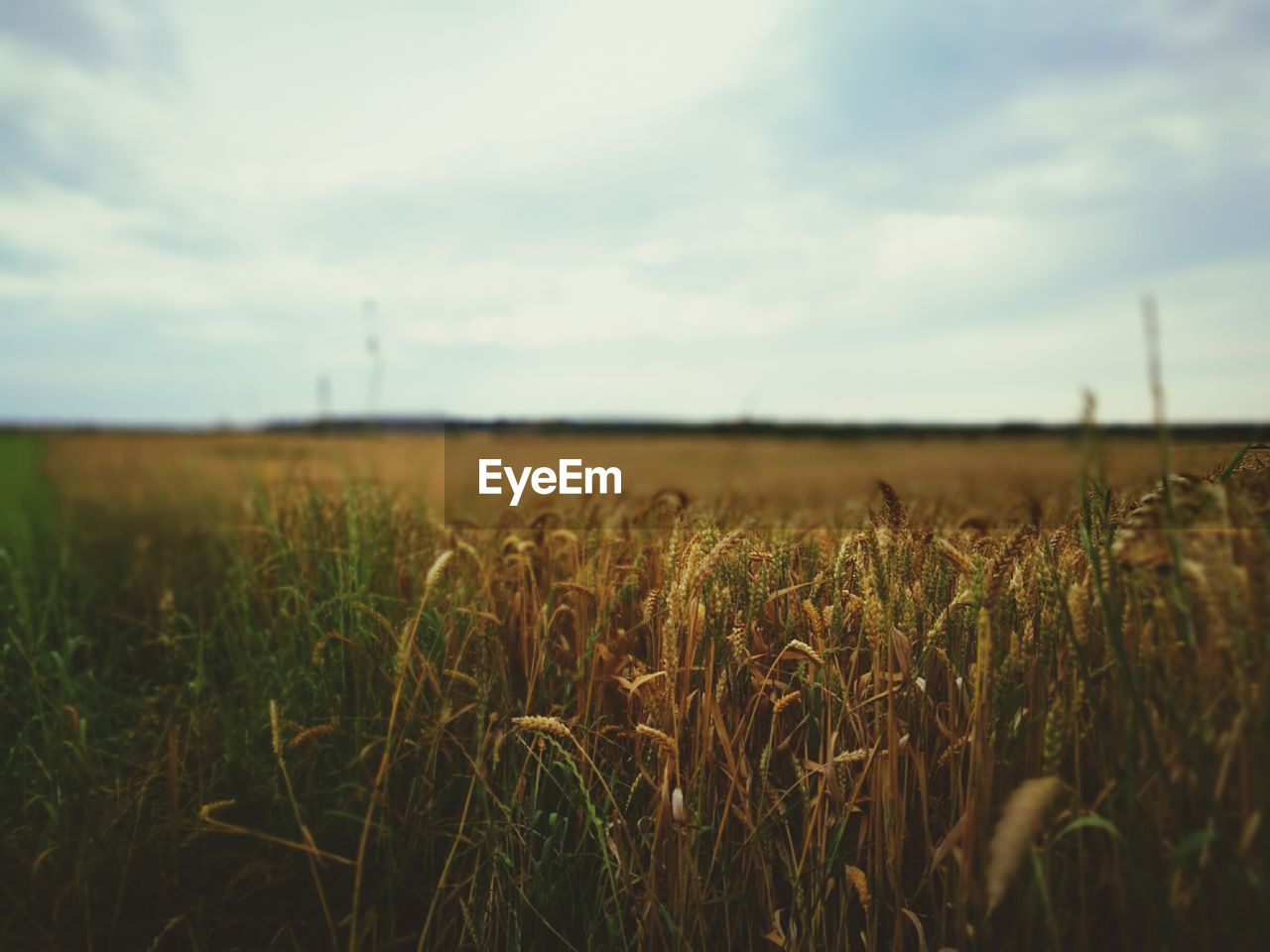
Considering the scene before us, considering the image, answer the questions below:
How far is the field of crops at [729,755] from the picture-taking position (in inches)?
49.3

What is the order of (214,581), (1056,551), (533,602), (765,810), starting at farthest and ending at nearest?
(214,581) → (533,602) → (1056,551) → (765,810)

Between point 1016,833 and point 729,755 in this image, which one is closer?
point 1016,833

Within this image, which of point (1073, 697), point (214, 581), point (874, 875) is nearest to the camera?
point (1073, 697)

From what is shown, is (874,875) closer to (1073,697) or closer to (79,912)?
(1073,697)

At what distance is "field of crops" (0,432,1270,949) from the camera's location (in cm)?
125

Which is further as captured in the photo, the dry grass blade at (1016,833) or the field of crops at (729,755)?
the field of crops at (729,755)

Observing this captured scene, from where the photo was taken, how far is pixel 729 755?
1811mm

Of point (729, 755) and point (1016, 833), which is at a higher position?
point (1016, 833)

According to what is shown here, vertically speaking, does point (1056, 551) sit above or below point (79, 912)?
above

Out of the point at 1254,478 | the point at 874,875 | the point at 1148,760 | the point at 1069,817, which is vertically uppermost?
the point at 1254,478

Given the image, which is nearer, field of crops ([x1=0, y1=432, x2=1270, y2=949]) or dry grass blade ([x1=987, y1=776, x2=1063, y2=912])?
dry grass blade ([x1=987, y1=776, x2=1063, y2=912])

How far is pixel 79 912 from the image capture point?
2.19m

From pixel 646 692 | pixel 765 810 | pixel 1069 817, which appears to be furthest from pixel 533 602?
pixel 1069 817

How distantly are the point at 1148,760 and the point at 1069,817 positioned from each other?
0.17m
